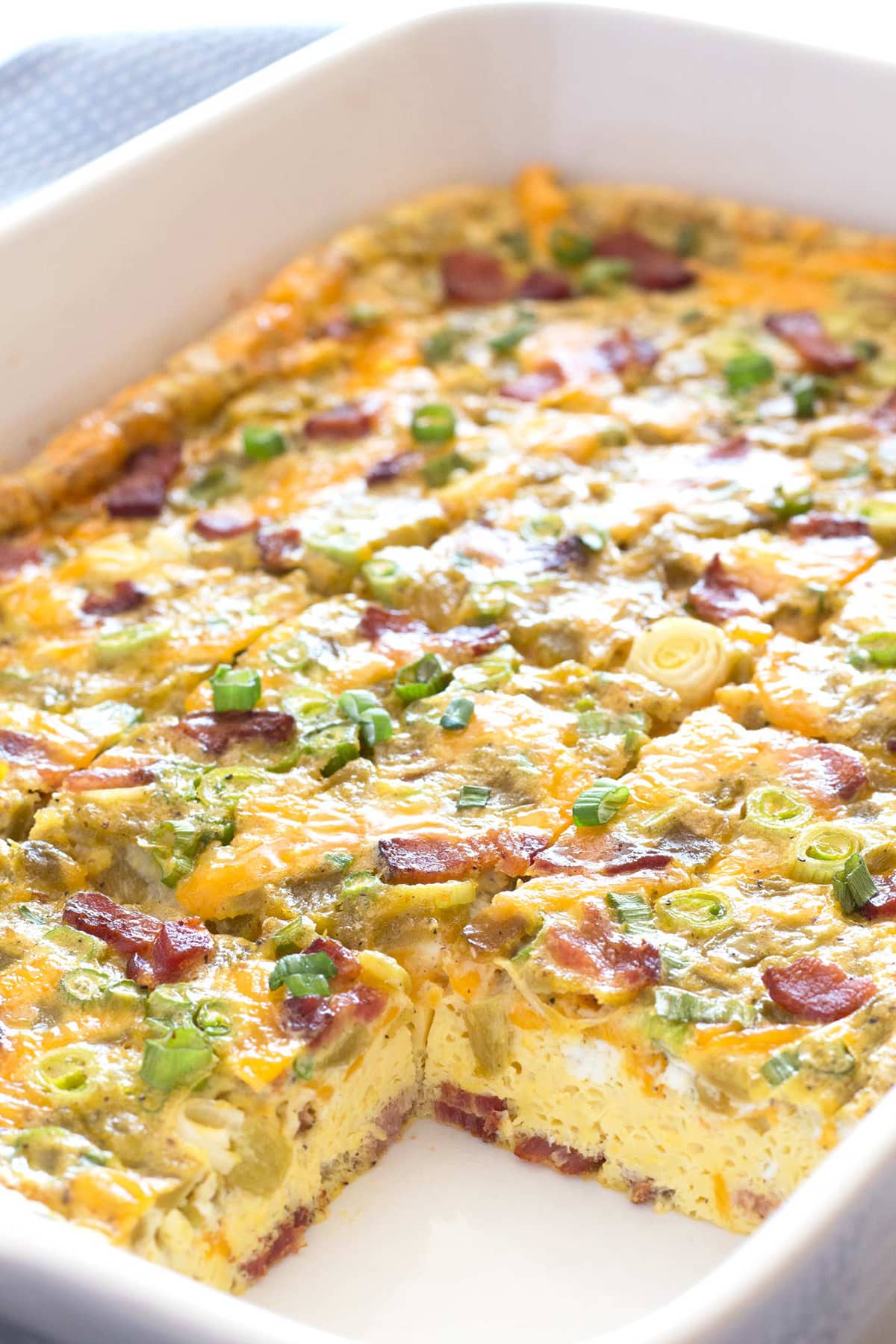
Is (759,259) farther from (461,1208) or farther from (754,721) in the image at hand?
(461,1208)

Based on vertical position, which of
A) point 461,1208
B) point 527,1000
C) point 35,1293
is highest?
point 35,1293

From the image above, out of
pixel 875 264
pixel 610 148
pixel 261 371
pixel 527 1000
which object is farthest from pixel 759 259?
pixel 527 1000

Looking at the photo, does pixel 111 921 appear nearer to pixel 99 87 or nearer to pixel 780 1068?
pixel 780 1068

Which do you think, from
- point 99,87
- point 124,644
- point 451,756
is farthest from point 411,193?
point 451,756

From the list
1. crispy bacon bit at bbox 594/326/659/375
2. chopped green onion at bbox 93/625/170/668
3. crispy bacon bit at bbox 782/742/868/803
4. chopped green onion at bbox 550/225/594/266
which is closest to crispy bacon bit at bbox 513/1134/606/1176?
crispy bacon bit at bbox 782/742/868/803

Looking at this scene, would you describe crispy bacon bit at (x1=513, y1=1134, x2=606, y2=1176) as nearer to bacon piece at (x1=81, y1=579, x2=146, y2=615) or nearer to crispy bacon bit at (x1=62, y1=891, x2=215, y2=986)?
crispy bacon bit at (x1=62, y1=891, x2=215, y2=986)

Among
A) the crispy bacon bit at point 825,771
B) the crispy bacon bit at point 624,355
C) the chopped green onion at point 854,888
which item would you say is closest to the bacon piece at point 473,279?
the crispy bacon bit at point 624,355

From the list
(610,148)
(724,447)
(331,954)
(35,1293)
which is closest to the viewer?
(35,1293)

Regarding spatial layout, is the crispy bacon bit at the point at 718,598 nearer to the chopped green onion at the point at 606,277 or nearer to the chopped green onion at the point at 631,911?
the chopped green onion at the point at 631,911
